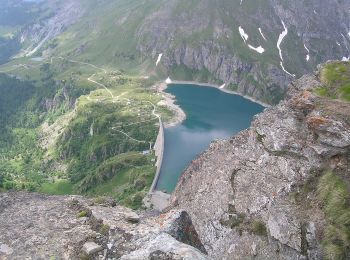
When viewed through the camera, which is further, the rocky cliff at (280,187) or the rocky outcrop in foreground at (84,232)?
the rocky cliff at (280,187)

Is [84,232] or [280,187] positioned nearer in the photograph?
[84,232]

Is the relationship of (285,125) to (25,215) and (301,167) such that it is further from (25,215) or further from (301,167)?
(25,215)

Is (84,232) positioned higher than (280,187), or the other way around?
(280,187)

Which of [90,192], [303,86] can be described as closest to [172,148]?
[90,192]

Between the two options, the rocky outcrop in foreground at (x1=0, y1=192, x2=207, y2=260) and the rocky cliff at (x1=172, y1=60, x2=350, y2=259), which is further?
the rocky cliff at (x1=172, y1=60, x2=350, y2=259)
